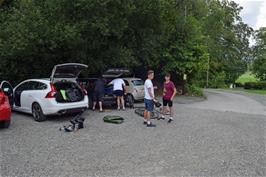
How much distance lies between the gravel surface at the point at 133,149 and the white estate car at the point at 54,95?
508mm

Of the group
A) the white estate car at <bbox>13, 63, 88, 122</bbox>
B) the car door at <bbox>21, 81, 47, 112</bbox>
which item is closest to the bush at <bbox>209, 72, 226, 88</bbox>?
the white estate car at <bbox>13, 63, 88, 122</bbox>

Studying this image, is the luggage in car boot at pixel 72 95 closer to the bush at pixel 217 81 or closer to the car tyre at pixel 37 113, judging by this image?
the car tyre at pixel 37 113

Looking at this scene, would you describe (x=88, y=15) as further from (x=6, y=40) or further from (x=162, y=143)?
(x=162, y=143)

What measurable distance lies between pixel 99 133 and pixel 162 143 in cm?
216

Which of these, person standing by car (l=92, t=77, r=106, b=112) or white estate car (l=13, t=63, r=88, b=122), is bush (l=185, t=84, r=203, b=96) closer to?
person standing by car (l=92, t=77, r=106, b=112)

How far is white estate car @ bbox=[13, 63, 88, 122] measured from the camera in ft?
35.5

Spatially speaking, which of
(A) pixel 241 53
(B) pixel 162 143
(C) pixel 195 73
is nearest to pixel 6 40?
(B) pixel 162 143

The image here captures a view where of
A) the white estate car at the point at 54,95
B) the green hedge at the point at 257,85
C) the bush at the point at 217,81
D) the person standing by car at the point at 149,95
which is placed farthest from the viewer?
the bush at the point at 217,81

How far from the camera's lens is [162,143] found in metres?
8.01

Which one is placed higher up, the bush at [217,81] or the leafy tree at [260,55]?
the leafy tree at [260,55]

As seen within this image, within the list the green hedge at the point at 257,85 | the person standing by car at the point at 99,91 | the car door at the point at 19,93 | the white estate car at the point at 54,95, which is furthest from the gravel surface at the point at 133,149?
the green hedge at the point at 257,85

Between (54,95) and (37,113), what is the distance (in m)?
1.06

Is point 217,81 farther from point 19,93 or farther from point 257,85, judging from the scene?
point 19,93

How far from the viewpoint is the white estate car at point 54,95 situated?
426 inches
